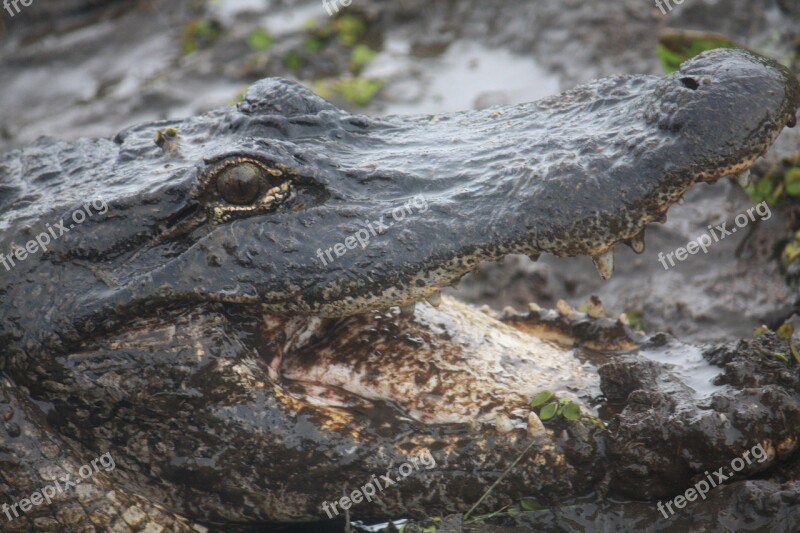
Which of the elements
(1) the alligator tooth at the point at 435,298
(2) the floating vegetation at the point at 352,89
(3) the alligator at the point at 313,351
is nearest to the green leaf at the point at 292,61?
(2) the floating vegetation at the point at 352,89

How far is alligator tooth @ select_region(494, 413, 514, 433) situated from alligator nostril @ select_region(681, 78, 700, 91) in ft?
3.74

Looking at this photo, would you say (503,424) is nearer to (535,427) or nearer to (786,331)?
(535,427)

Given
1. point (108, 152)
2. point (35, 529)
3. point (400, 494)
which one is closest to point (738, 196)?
point (400, 494)

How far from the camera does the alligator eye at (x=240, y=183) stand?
115 inches

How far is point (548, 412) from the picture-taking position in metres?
2.94

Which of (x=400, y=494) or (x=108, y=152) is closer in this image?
(x=400, y=494)

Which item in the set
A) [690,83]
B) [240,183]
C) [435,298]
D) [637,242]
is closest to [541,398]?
[435,298]

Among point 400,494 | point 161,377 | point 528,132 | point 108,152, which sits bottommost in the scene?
point 400,494

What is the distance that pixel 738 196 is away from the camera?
202 inches

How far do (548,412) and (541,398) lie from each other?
0.07 meters

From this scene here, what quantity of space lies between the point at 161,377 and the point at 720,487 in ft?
5.70

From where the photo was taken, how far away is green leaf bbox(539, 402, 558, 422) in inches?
115

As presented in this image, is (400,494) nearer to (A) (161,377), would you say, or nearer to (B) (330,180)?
(A) (161,377)

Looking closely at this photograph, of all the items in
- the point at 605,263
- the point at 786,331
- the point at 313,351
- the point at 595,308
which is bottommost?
the point at 786,331
